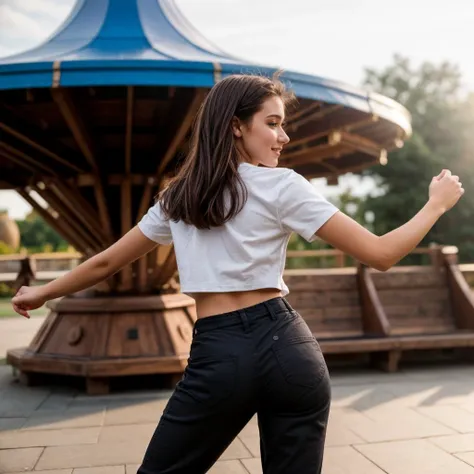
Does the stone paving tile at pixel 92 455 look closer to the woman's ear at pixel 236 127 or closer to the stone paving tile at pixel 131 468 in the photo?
the stone paving tile at pixel 131 468

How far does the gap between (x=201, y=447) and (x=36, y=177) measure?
519 cm

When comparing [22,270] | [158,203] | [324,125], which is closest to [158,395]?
[324,125]

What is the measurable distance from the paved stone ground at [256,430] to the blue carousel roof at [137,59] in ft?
7.88

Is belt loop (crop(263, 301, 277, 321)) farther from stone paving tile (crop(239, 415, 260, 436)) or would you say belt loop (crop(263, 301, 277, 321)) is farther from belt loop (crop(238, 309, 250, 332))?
stone paving tile (crop(239, 415, 260, 436))

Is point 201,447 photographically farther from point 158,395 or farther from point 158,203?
point 158,395

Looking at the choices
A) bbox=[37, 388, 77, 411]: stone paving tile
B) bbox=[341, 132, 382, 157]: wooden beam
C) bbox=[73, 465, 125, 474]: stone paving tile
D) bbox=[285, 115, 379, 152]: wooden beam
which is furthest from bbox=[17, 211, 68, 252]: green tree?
bbox=[73, 465, 125, 474]: stone paving tile

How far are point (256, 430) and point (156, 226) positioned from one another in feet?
9.22

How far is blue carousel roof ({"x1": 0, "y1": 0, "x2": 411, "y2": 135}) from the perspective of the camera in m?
4.52

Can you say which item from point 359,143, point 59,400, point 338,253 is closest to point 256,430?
point 59,400

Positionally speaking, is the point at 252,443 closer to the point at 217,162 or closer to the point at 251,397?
the point at 251,397

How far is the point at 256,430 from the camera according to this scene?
170 inches

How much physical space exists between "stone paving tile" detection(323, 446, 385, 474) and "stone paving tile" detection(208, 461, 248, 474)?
458mm

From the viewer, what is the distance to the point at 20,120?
5.58 meters

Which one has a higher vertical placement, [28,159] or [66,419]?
[28,159]
